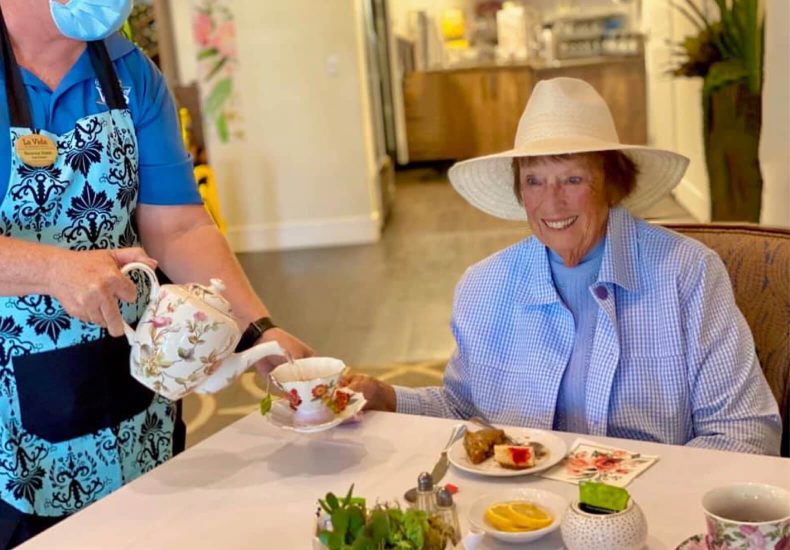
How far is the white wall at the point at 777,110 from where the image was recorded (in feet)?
11.0

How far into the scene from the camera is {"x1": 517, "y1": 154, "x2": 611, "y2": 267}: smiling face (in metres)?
1.64

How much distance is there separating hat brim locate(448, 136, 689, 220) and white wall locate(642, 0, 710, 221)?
150 inches

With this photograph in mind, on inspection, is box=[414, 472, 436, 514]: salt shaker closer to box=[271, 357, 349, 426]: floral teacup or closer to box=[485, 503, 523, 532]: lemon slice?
box=[485, 503, 523, 532]: lemon slice

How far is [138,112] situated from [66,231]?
0.24m

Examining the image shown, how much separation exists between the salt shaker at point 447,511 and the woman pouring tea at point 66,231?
512 mm

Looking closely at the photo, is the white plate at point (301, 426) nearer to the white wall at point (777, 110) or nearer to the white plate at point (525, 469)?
the white plate at point (525, 469)

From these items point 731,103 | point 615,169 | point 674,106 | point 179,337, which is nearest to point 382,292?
point 731,103

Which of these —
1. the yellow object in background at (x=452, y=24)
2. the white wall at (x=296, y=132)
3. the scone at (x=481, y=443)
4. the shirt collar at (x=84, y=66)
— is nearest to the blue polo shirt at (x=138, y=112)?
the shirt collar at (x=84, y=66)

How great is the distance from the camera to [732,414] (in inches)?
58.8

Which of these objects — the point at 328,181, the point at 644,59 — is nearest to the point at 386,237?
the point at 328,181

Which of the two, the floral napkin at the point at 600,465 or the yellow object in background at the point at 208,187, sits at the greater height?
the floral napkin at the point at 600,465

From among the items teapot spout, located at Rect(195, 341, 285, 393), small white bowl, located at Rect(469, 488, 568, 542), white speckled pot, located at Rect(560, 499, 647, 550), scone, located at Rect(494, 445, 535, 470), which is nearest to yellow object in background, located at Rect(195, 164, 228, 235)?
teapot spout, located at Rect(195, 341, 285, 393)

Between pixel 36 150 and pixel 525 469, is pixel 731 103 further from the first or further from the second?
pixel 36 150

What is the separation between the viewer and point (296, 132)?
612cm
